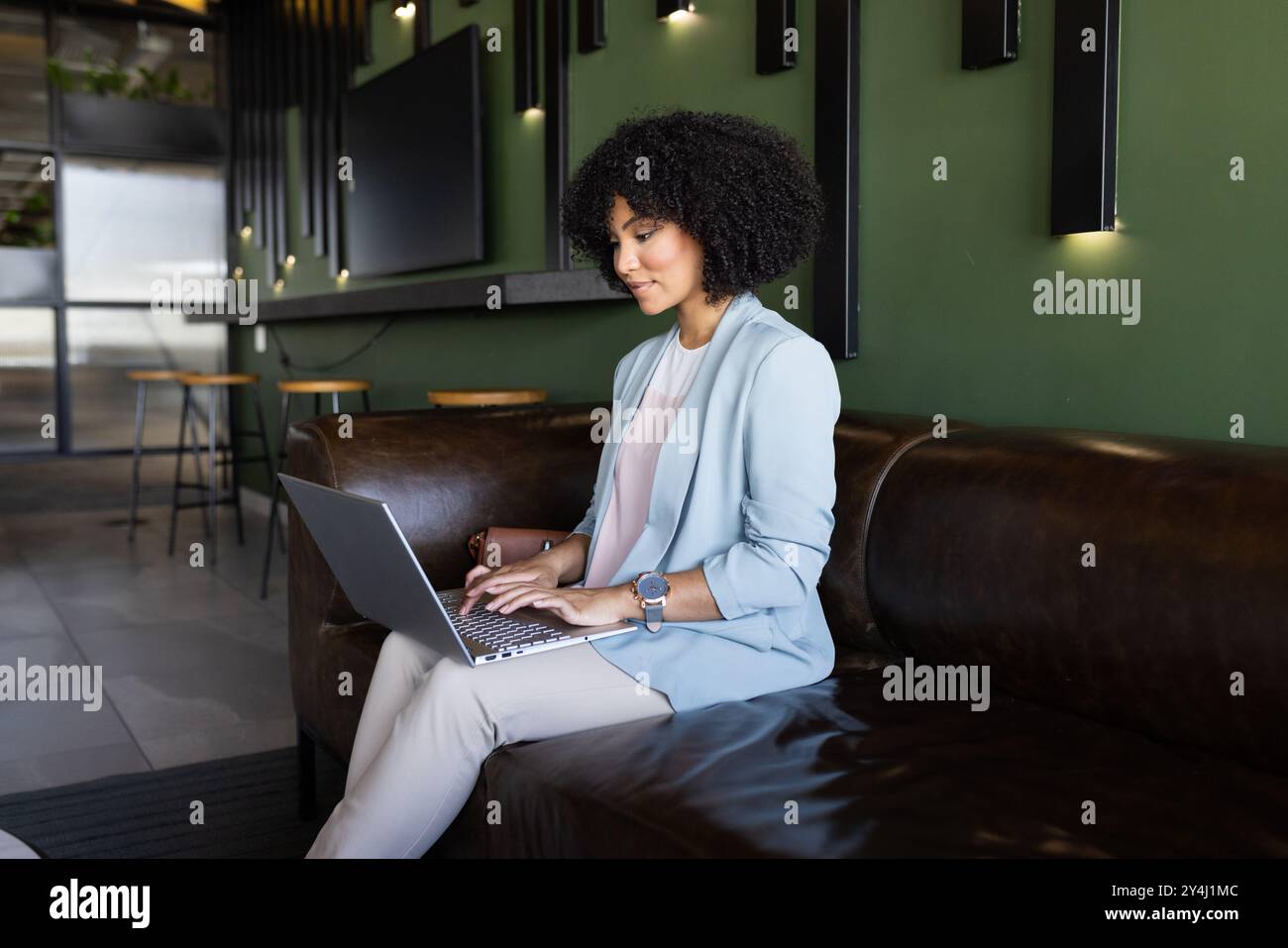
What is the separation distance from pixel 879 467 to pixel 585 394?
192cm

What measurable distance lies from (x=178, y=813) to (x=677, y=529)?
54.1 inches

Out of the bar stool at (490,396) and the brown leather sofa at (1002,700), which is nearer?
the brown leather sofa at (1002,700)

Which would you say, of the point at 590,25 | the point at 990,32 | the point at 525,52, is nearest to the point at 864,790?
the point at 990,32

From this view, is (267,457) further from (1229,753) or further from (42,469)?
(1229,753)

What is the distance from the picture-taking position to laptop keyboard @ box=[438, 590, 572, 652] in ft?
5.39

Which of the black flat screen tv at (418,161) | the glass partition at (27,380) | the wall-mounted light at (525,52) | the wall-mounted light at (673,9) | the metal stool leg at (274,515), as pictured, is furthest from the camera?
the glass partition at (27,380)

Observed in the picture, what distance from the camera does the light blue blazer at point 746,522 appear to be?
1705 mm

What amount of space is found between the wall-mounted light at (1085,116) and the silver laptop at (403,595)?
1.16 meters

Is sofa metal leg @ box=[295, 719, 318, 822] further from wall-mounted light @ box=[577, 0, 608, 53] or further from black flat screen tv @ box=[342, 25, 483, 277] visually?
black flat screen tv @ box=[342, 25, 483, 277]

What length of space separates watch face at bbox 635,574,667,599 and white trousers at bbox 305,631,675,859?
4.6 inches

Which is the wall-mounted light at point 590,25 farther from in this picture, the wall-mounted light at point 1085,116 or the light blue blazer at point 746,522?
the light blue blazer at point 746,522

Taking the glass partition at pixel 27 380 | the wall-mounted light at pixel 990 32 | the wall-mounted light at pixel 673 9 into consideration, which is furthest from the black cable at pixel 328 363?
the wall-mounted light at pixel 990 32

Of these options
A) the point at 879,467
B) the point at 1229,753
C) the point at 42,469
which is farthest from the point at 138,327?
the point at 1229,753

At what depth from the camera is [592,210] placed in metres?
2.19
